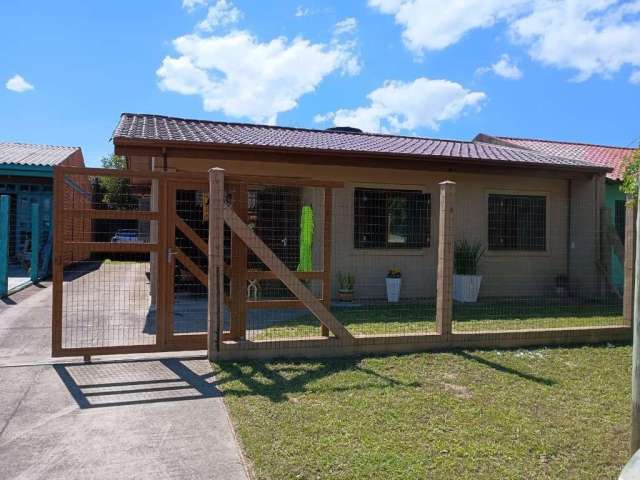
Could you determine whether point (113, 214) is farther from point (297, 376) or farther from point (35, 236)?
point (35, 236)

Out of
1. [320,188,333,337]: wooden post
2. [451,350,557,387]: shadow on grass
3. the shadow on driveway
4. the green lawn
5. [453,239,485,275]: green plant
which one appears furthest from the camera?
[453,239,485,275]: green plant

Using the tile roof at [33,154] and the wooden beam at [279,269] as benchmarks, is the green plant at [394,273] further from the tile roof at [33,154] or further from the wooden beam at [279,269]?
the tile roof at [33,154]

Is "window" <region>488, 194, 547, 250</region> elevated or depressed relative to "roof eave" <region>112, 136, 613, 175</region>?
depressed

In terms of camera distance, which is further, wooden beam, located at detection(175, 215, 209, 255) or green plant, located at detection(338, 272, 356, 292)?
green plant, located at detection(338, 272, 356, 292)

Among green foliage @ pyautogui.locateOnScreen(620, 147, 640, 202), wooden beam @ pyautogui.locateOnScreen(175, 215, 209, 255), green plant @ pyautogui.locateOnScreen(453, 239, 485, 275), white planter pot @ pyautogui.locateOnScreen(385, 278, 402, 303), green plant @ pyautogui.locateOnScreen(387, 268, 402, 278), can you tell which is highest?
green foliage @ pyautogui.locateOnScreen(620, 147, 640, 202)

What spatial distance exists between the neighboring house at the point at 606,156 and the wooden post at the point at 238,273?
9.32m

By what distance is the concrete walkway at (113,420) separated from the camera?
3467 mm

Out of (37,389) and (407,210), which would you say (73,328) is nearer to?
(37,389)

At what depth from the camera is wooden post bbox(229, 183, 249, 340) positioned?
6.23 metres

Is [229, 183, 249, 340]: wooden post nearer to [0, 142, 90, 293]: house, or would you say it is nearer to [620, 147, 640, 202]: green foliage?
[620, 147, 640, 202]: green foliage

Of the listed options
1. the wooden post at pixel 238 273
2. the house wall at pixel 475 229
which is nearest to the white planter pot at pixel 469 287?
the house wall at pixel 475 229

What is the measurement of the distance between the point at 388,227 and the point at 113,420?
8.26 m

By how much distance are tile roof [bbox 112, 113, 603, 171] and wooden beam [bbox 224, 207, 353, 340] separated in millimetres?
4102

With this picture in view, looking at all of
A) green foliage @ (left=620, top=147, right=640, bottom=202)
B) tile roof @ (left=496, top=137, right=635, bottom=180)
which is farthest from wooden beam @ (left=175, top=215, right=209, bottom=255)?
tile roof @ (left=496, top=137, right=635, bottom=180)
